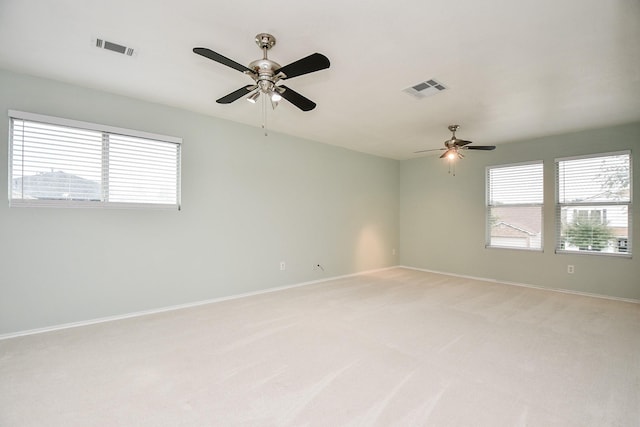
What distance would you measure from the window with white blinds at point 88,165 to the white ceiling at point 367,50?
0.51 metres

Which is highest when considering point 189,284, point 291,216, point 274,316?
point 291,216

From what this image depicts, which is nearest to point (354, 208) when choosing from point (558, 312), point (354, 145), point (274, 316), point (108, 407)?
point (354, 145)

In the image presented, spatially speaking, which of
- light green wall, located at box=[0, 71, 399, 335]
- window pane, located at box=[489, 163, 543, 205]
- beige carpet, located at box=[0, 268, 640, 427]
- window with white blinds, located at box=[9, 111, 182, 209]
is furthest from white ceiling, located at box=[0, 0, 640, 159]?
beige carpet, located at box=[0, 268, 640, 427]

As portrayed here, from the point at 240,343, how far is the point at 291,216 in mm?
2563

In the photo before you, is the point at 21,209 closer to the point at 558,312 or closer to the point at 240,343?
the point at 240,343

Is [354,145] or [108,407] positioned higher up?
[354,145]

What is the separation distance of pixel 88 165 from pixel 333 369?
3.37m

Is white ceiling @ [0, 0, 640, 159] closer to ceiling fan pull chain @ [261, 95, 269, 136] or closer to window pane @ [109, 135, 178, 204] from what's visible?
ceiling fan pull chain @ [261, 95, 269, 136]

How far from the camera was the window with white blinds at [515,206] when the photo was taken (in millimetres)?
A: 5071

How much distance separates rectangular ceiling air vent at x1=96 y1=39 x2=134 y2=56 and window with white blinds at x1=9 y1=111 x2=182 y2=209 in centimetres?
114

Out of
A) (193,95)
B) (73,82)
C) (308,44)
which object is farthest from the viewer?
(193,95)

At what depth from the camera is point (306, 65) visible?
1962 mm

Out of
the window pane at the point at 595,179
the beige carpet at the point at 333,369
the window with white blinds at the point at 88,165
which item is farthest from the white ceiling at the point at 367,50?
the beige carpet at the point at 333,369

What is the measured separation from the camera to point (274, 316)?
11.4ft
